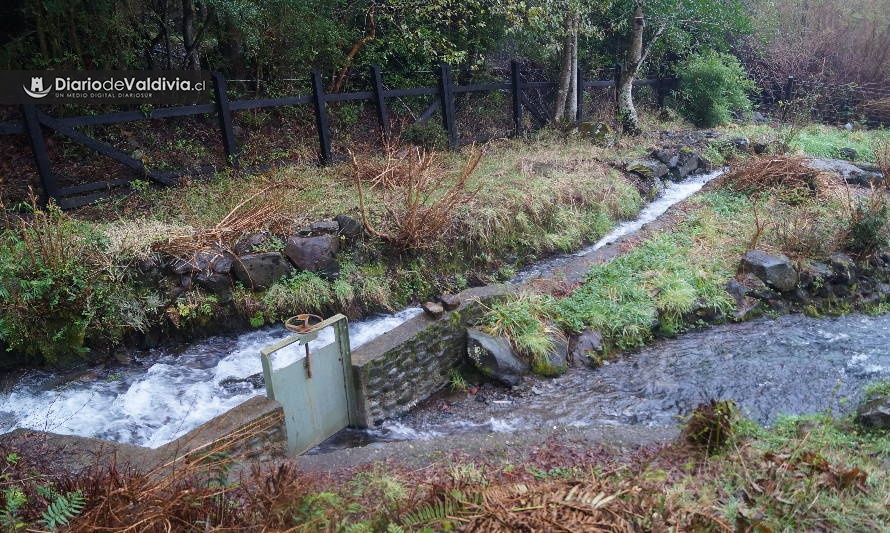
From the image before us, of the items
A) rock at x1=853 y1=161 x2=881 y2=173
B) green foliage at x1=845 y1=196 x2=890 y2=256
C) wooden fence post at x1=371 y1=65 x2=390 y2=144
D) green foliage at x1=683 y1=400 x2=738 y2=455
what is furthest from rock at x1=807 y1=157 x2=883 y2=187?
green foliage at x1=683 y1=400 x2=738 y2=455

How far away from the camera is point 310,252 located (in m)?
6.78

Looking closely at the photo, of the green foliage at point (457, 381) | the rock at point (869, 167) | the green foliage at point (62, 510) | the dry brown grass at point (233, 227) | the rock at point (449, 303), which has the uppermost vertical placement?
the dry brown grass at point (233, 227)

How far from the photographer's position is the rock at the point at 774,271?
767cm

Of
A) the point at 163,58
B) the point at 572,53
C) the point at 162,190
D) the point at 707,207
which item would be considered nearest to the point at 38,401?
the point at 162,190

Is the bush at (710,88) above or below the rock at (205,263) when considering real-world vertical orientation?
above

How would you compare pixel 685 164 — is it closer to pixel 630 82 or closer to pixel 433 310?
pixel 630 82

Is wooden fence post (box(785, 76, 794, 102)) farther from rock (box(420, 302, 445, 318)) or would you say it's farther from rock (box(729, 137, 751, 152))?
rock (box(420, 302, 445, 318))

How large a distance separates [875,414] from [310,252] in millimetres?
5445

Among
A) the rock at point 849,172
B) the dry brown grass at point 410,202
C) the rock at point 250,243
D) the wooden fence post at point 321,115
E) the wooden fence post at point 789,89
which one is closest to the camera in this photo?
the rock at point 250,243

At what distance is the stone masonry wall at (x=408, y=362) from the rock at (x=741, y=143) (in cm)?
1101

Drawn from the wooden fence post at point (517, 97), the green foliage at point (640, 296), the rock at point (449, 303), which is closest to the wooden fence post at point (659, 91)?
the wooden fence post at point (517, 97)

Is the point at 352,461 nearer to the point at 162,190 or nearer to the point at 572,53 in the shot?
the point at 162,190

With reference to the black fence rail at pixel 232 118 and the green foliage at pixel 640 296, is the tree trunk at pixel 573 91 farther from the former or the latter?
the green foliage at pixel 640 296

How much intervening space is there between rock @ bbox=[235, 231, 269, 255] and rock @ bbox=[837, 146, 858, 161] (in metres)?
13.1
